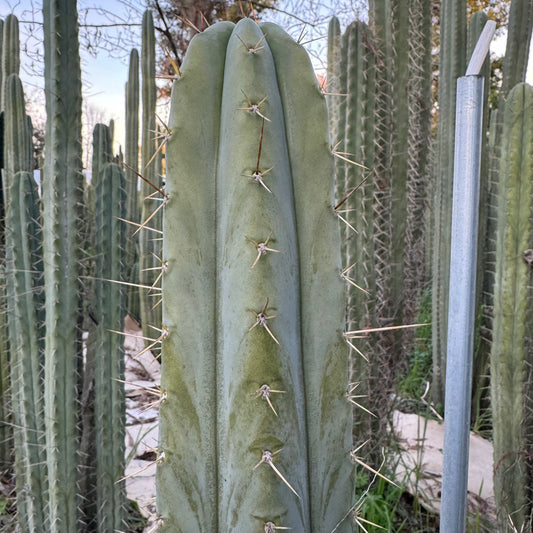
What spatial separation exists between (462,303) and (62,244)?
60.8 inches

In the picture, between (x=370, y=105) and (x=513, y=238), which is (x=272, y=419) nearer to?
(x=513, y=238)

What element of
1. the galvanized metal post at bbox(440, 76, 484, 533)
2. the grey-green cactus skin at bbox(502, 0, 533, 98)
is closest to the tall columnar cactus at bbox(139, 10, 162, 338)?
the grey-green cactus skin at bbox(502, 0, 533, 98)

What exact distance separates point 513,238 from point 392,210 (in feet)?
2.16

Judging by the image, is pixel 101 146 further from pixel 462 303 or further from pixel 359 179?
pixel 462 303

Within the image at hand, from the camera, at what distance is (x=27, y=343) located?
2189 mm

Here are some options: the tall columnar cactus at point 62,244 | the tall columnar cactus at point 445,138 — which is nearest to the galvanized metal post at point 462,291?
the tall columnar cactus at point 62,244

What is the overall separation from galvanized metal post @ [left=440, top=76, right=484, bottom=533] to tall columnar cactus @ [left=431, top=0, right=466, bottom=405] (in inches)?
101

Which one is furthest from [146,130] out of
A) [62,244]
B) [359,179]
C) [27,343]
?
[62,244]

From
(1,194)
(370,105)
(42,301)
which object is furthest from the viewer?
(1,194)

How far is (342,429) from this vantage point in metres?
1.11

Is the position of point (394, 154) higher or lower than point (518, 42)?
lower

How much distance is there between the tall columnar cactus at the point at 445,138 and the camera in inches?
127

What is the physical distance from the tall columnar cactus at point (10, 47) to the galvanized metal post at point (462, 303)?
14.0ft


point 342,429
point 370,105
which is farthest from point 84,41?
point 342,429
